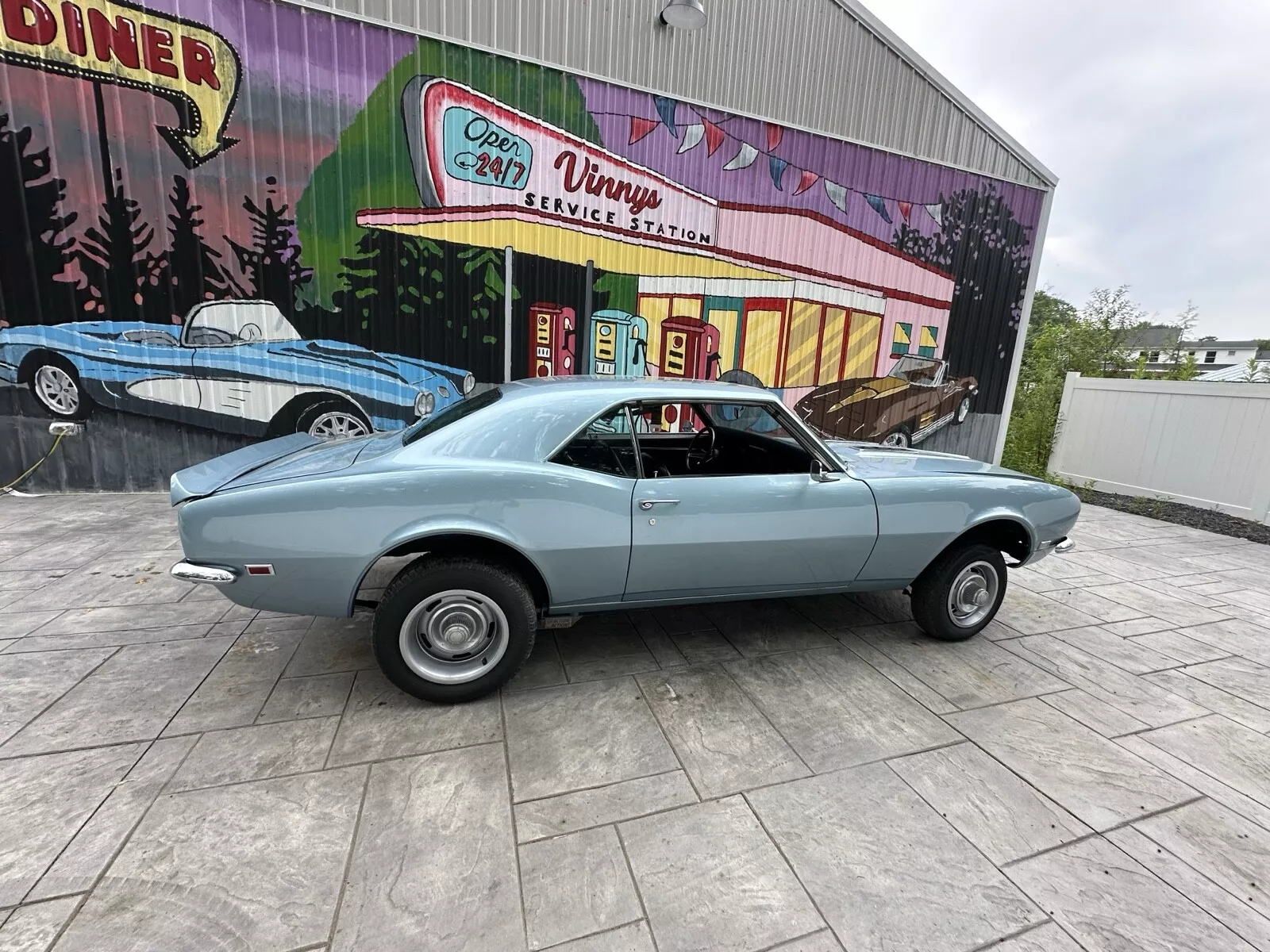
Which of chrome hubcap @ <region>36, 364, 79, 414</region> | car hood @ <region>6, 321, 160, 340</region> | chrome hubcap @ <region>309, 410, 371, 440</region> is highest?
car hood @ <region>6, 321, 160, 340</region>

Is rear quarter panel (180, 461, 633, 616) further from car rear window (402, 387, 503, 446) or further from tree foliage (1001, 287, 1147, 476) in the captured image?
tree foliage (1001, 287, 1147, 476)

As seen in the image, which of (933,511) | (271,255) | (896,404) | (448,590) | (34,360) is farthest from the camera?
(896,404)

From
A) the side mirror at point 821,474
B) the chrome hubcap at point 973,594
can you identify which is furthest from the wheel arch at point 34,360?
the chrome hubcap at point 973,594

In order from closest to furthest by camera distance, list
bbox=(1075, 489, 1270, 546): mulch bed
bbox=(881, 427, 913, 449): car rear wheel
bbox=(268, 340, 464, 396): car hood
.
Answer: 1. bbox=(268, 340, 464, 396): car hood
2. bbox=(1075, 489, 1270, 546): mulch bed
3. bbox=(881, 427, 913, 449): car rear wheel

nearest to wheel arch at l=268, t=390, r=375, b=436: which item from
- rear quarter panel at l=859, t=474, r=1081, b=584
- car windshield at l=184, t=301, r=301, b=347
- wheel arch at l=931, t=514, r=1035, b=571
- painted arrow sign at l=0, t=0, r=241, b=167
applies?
car windshield at l=184, t=301, r=301, b=347

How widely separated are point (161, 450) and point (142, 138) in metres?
3.19

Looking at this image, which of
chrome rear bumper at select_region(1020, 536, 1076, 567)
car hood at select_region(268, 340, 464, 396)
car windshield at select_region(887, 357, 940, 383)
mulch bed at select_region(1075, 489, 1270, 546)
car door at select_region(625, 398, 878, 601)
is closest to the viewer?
car door at select_region(625, 398, 878, 601)

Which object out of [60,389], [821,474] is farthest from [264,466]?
[60,389]

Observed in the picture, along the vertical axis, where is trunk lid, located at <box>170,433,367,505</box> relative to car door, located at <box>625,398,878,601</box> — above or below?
above

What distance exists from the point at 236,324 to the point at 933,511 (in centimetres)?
706

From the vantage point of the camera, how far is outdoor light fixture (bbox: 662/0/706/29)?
6645 mm

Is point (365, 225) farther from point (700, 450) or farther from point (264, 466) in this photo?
point (700, 450)

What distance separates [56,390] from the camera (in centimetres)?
582

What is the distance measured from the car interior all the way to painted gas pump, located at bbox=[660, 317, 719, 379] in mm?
4167
